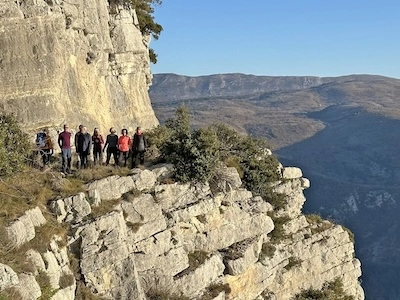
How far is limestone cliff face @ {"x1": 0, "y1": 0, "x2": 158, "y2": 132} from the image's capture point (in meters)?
19.0

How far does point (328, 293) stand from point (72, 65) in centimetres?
1645

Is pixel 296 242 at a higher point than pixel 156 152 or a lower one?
lower

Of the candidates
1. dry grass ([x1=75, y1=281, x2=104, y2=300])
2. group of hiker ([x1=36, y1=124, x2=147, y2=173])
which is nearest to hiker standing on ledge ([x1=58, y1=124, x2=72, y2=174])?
group of hiker ([x1=36, y1=124, x2=147, y2=173])

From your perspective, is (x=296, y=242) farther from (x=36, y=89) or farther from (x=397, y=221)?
(x=397, y=221)

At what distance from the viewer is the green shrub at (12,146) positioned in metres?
15.0

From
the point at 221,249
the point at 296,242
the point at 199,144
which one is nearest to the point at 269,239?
the point at 296,242

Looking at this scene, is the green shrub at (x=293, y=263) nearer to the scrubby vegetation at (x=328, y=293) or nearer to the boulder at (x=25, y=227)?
the scrubby vegetation at (x=328, y=293)

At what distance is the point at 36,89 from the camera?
19.4 m

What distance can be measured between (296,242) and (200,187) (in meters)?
7.35

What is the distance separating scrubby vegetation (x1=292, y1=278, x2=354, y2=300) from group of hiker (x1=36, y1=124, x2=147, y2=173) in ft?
34.6

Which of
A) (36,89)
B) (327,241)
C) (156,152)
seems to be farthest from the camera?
(327,241)

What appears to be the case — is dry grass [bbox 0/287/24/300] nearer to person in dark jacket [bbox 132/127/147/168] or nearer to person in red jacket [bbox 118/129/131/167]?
person in red jacket [bbox 118/129/131/167]

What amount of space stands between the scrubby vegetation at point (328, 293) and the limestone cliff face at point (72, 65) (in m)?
12.4

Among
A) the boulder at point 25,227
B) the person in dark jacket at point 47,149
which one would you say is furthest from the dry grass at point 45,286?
the person in dark jacket at point 47,149
